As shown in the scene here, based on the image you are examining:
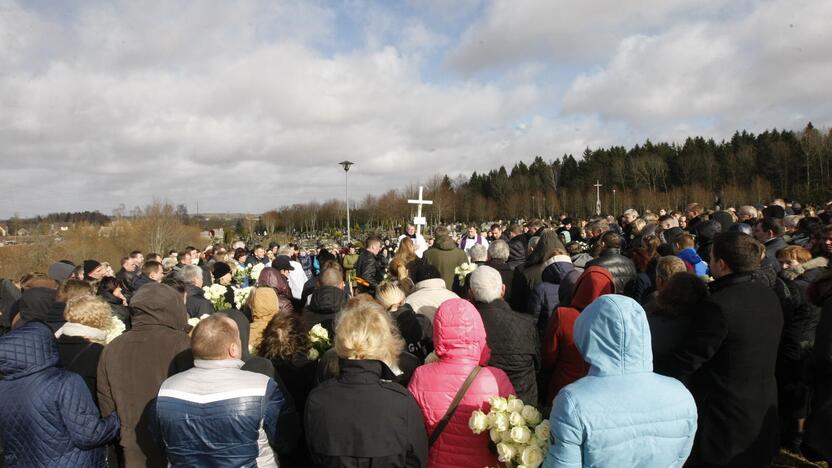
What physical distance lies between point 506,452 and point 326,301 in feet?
8.68

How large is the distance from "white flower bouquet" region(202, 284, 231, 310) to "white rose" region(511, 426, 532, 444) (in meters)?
5.43

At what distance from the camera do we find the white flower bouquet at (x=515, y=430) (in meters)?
2.68

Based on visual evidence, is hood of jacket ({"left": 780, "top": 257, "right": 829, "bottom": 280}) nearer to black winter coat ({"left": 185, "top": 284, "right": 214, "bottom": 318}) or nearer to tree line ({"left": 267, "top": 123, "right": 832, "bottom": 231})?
black winter coat ({"left": 185, "top": 284, "right": 214, "bottom": 318})

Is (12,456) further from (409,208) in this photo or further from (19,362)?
(409,208)

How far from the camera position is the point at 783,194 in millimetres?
48906

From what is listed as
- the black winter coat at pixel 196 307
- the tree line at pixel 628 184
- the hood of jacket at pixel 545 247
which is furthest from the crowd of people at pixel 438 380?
the tree line at pixel 628 184

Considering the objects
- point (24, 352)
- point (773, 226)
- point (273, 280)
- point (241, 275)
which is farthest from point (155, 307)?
point (773, 226)

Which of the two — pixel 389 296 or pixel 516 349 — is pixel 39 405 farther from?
pixel 516 349

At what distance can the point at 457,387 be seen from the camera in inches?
118

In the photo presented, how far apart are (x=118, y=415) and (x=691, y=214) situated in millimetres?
9499

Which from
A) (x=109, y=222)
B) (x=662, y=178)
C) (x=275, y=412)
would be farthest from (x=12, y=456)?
(x=662, y=178)

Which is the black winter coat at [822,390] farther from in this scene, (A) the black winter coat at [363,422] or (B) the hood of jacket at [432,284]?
(B) the hood of jacket at [432,284]

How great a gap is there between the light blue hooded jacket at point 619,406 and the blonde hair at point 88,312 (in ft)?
11.6

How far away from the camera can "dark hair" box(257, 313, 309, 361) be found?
3.99m
